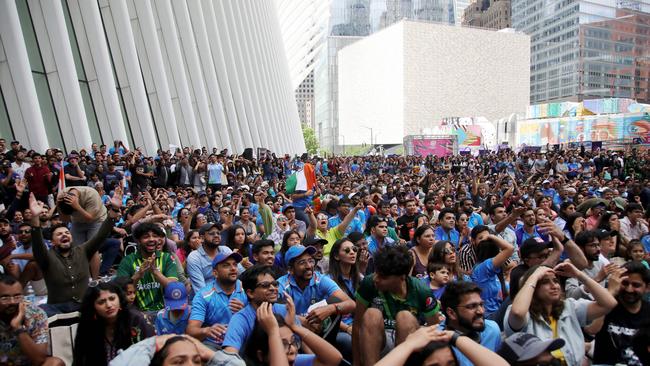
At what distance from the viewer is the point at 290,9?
2995 inches

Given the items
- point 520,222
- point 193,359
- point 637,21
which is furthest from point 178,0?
point 637,21

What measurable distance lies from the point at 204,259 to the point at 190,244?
36.1 inches

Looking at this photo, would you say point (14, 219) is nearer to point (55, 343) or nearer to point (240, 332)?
point (55, 343)

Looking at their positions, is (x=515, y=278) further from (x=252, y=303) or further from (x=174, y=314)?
(x=174, y=314)

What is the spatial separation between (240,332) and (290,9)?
75784 millimetres

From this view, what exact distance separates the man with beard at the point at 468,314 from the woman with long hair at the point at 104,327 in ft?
8.07

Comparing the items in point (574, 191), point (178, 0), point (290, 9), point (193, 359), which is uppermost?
point (290, 9)

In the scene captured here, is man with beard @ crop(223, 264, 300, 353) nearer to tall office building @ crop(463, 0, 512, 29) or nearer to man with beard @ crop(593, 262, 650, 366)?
man with beard @ crop(593, 262, 650, 366)

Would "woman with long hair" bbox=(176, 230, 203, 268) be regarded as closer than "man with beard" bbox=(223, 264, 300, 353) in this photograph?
No

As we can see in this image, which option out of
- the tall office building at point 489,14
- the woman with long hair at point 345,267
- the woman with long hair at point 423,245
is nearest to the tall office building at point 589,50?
the tall office building at point 489,14

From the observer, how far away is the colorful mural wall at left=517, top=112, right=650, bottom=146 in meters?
57.8

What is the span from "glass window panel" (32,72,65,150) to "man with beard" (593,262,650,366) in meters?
17.8

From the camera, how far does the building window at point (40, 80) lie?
59.6 ft

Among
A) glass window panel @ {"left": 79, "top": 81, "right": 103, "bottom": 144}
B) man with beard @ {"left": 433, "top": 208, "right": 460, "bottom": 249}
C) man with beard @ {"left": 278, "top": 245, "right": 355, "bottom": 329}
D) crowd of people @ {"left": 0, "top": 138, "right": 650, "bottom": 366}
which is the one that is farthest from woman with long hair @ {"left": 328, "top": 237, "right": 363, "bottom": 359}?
glass window panel @ {"left": 79, "top": 81, "right": 103, "bottom": 144}
